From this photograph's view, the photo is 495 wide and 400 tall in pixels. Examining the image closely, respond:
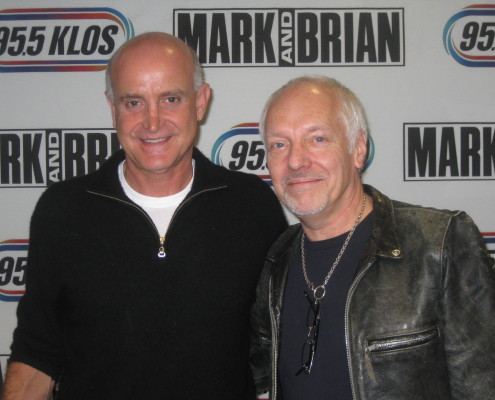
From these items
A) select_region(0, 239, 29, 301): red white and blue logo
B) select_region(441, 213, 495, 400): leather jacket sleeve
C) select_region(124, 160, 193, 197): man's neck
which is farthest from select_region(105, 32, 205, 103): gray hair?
select_region(0, 239, 29, 301): red white and blue logo

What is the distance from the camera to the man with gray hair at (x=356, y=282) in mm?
1146

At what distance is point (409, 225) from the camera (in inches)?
49.7

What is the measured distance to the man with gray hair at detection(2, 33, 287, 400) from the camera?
1404mm

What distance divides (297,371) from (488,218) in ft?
5.44

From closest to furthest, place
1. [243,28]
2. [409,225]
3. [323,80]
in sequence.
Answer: [409,225] < [323,80] < [243,28]

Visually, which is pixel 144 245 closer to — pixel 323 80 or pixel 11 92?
pixel 323 80

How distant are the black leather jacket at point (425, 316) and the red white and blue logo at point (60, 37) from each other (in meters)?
1.88

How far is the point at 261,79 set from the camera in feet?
7.90

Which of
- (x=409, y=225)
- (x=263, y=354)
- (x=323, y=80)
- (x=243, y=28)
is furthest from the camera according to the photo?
(x=243, y=28)

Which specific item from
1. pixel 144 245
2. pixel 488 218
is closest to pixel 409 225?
pixel 144 245

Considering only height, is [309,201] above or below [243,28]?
below

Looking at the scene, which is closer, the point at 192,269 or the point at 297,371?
the point at 297,371

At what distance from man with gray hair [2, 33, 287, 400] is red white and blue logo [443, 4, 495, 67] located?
157cm

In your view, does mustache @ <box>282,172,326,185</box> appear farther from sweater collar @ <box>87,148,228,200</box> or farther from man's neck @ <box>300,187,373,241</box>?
sweater collar @ <box>87,148,228,200</box>
